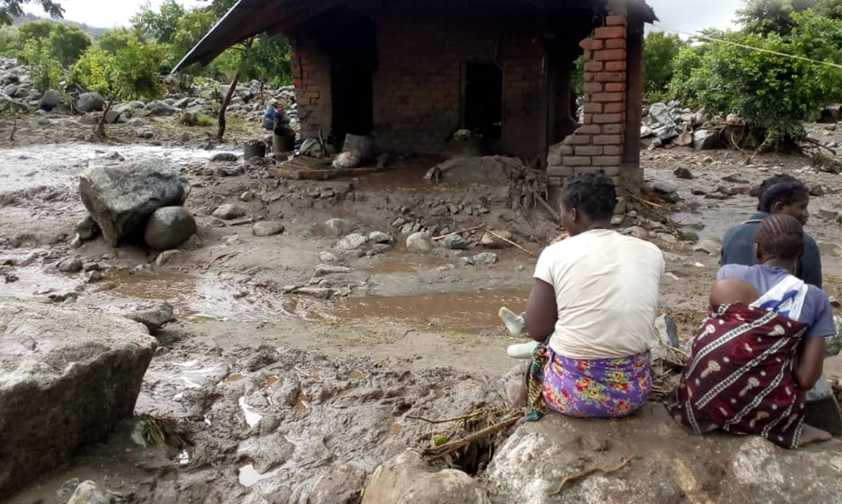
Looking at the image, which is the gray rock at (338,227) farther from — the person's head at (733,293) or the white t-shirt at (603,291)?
the person's head at (733,293)

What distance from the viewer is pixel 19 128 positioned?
18281mm

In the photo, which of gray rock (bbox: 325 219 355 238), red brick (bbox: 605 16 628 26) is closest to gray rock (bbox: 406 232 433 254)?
gray rock (bbox: 325 219 355 238)

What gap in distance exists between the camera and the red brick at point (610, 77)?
25.6 ft

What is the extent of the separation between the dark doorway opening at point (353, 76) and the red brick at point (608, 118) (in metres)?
4.24

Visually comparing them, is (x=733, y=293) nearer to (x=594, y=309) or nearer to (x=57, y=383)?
(x=594, y=309)

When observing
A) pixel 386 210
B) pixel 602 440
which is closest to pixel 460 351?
pixel 602 440

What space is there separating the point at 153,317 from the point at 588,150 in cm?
514

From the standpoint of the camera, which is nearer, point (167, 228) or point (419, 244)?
point (419, 244)

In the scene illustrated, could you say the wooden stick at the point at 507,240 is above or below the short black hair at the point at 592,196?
below

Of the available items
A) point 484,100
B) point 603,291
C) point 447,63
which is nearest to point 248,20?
point 447,63

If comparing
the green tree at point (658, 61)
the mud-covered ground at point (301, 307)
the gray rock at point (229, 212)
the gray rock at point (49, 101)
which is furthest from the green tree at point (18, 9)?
the green tree at point (658, 61)

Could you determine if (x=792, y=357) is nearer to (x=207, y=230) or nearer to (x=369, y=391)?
(x=369, y=391)

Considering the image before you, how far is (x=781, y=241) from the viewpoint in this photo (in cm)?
269

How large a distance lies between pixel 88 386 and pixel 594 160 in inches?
245
